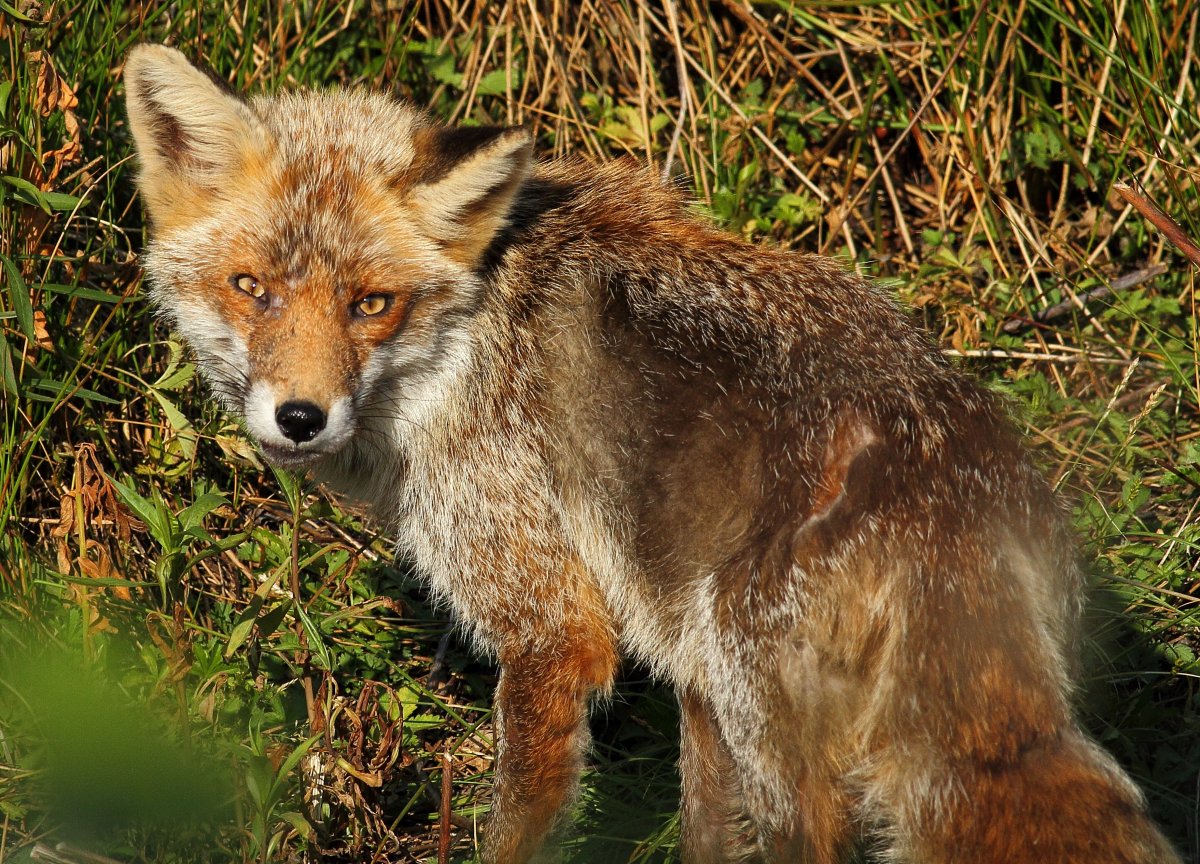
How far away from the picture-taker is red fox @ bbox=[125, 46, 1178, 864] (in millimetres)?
3439

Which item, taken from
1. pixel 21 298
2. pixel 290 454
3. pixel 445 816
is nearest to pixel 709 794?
pixel 445 816

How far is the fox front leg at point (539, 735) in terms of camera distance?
4.25 meters

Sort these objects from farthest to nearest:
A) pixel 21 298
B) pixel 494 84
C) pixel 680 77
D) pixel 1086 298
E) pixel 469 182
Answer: pixel 494 84, pixel 680 77, pixel 1086 298, pixel 21 298, pixel 469 182

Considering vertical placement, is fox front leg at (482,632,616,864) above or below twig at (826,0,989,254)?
below

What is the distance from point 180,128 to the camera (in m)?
4.10

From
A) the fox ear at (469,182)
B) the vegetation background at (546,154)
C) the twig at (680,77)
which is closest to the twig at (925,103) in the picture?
the vegetation background at (546,154)

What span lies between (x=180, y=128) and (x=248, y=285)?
2.11ft

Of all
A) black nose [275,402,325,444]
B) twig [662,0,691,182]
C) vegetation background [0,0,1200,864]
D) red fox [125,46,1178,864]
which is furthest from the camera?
twig [662,0,691,182]

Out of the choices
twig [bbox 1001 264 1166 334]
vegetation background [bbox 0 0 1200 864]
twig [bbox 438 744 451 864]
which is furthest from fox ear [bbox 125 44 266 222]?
twig [bbox 1001 264 1166 334]

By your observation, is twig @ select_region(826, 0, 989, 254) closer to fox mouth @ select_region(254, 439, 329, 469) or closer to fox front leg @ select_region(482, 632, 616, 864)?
fox front leg @ select_region(482, 632, 616, 864)

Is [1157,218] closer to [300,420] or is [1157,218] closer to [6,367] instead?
[300,420]

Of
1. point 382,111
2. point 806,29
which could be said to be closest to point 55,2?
point 382,111

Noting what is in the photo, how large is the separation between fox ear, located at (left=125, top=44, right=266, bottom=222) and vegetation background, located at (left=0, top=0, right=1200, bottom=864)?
82cm

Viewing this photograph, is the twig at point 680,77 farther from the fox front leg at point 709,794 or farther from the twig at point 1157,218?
the fox front leg at point 709,794
